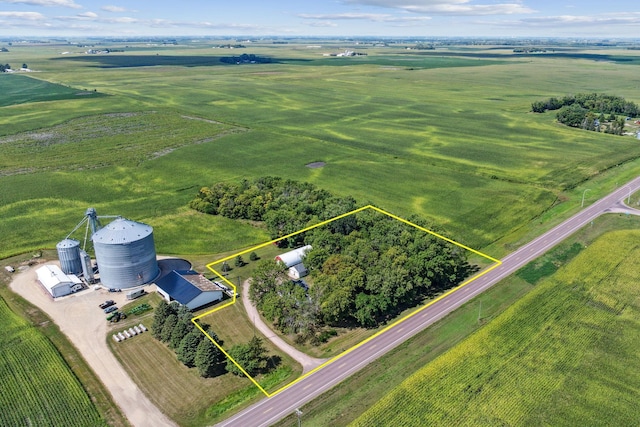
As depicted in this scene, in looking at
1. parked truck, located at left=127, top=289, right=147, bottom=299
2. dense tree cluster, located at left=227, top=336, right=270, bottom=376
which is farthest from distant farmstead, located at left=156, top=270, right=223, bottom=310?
dense tree cluster, located at left=227, top=336, right=270, bottom=376

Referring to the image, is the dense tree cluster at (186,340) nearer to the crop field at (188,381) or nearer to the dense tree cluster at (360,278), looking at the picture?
the crop field at (188,381)

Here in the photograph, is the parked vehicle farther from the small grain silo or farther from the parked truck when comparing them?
the small grain silo

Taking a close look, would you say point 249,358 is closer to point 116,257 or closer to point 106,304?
point 106,304

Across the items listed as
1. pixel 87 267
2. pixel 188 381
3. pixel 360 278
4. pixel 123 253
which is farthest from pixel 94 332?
pixel 360 278

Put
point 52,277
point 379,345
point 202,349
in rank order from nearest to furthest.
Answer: point 202,349 → point 379,345 → point 52,277

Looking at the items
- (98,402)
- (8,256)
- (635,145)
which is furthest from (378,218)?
(635,145)

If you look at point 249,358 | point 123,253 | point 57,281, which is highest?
point 123,253

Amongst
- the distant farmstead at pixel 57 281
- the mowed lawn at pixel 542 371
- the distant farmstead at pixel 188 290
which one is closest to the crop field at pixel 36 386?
the distant farmstead at pixel 57 281
